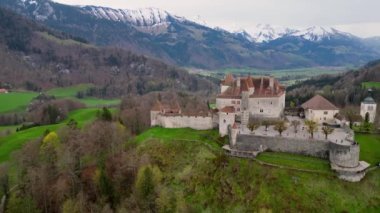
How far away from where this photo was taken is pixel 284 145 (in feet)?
202

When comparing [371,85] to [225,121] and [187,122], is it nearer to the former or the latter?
[187,122]

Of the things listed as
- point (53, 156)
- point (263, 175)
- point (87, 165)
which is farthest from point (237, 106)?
point (53, 156)

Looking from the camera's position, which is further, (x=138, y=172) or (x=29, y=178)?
(x=29, y=178)

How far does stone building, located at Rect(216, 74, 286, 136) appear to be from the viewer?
6838 centimetres

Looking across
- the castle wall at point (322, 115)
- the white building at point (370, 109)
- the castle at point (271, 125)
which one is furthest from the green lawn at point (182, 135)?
the white building at point (370, 109)

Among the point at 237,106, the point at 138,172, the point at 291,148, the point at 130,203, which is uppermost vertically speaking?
the point at 237,106

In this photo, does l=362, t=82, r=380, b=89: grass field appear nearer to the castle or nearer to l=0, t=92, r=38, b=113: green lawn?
the castle

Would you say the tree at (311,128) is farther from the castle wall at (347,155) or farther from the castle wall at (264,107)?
the castle wall at (264,107)

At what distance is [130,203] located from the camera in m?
58.5

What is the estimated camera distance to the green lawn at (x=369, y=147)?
195 feet

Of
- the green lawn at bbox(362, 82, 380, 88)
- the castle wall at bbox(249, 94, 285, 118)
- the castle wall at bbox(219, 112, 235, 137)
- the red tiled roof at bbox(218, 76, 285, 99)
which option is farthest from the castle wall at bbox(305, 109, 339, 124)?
the green lawn at bbox(362, 82, 380, 88)

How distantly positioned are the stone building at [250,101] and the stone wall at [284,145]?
214 inches

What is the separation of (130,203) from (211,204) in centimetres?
1220

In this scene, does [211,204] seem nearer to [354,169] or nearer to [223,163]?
[223,163]
